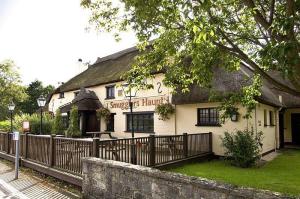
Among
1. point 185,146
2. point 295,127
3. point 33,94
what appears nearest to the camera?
point 185,146

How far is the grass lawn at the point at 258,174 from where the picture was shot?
384 inches

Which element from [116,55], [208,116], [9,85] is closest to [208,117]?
[208,116]

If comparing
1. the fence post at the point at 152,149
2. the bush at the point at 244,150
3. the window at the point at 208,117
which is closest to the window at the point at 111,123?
the window at the point at 208,117

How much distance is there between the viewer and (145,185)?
575 cm

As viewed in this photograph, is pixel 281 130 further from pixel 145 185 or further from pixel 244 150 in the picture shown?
pixel 145 185

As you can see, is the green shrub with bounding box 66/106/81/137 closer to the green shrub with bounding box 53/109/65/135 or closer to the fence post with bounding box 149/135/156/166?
the green shrub with bounding box 53/109/65/135

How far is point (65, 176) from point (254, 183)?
6.27 metres

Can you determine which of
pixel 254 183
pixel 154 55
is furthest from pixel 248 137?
pixel 154 55

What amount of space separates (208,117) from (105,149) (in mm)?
8735

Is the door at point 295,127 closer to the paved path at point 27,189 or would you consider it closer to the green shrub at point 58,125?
the green shrub at point 58,125

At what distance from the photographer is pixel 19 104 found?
189ft

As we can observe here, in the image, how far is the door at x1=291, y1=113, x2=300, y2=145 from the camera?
2241 centimetres

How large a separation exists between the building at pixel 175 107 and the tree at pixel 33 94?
3329cm

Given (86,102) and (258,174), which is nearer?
(258,174)
